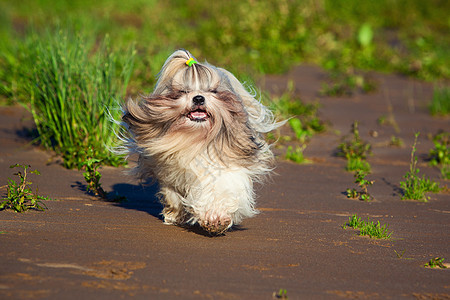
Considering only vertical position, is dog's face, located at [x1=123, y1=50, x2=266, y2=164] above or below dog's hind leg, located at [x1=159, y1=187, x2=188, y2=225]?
above

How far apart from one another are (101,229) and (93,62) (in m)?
2.48

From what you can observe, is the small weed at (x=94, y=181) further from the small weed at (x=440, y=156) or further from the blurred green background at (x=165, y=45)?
the small weed at (x=440, y=156)

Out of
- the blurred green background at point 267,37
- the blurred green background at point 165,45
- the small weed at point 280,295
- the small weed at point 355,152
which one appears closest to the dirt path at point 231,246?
the small weed at point 280,295

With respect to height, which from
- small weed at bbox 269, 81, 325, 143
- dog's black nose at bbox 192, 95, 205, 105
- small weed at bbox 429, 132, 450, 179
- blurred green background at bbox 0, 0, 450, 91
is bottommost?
dog's black nose at bbox 192, 95, 205, 105

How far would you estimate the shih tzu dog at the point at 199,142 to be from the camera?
4402mm

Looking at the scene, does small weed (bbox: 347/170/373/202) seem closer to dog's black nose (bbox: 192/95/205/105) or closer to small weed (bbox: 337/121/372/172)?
small weed (bbox: 337/121/372/172)

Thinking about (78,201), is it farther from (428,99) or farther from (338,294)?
(428,99)

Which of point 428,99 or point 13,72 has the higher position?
point 428,99

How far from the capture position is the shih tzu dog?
440 centimetres

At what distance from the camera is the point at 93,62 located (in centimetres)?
646

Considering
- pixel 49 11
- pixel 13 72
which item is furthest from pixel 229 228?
pixel 49 11

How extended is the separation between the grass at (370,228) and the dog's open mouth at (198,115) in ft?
4.38

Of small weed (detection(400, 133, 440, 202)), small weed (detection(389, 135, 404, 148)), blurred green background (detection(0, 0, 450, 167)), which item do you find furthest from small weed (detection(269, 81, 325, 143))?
small weed (detection(400, 133, 440, 202))

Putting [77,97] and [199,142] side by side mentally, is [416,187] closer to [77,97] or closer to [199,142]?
[199,142]
